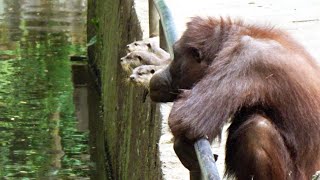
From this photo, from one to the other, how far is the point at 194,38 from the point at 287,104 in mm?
555

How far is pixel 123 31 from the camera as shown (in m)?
9.02

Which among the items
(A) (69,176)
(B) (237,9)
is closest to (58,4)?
(A) (69,176)

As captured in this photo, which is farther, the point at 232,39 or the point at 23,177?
the point at 23,177

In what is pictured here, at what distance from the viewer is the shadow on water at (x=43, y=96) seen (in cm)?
979

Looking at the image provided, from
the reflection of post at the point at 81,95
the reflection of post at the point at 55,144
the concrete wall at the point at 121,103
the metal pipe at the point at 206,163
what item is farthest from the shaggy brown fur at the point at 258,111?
the reflection of post at the point at 81,95

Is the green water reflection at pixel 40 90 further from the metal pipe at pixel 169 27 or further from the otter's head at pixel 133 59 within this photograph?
the metal pipe at pixel 169 27

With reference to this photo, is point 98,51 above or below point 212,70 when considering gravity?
below

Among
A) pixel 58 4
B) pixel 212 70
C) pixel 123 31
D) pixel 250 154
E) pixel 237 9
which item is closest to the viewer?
pixel 250 154

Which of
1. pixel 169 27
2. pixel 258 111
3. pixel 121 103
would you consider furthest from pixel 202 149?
pixel 121 103

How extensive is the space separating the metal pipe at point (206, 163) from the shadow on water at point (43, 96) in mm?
6376

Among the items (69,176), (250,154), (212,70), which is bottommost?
(69,176)

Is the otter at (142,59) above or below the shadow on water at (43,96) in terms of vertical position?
above

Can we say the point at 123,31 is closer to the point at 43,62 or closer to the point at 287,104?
the point at 43,62

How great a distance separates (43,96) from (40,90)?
24cm
